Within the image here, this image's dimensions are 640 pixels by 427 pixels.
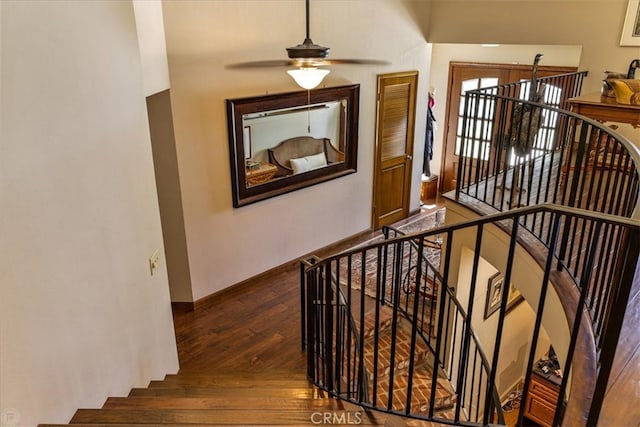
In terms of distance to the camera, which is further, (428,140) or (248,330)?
(428,140)

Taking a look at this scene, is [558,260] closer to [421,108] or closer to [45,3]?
[45,3]

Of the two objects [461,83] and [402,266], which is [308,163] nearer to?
[402,266]

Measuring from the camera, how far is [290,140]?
5.34 meters

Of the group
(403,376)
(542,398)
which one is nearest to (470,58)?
(542,398)

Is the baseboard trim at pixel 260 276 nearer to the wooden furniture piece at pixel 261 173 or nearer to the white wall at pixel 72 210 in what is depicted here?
the wooden furniture piece at pixel 261 173

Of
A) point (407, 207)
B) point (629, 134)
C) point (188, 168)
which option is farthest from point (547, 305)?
point (407, 207)

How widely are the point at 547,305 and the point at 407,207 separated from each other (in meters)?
4.46

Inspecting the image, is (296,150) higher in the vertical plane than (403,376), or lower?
higher

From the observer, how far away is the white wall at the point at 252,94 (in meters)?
4.33

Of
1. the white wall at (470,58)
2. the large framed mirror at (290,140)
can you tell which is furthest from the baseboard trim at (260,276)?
the white wall at (470,58)

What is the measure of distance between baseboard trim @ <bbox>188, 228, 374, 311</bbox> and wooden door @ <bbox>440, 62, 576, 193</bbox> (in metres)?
2.22

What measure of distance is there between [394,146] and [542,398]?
3.75 m

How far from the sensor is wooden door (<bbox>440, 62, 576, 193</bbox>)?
696 cm

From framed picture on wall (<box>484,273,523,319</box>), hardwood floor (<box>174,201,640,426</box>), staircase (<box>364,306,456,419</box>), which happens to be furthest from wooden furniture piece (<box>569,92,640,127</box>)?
hardwood floor (<box>174,201,640,426</box>)
